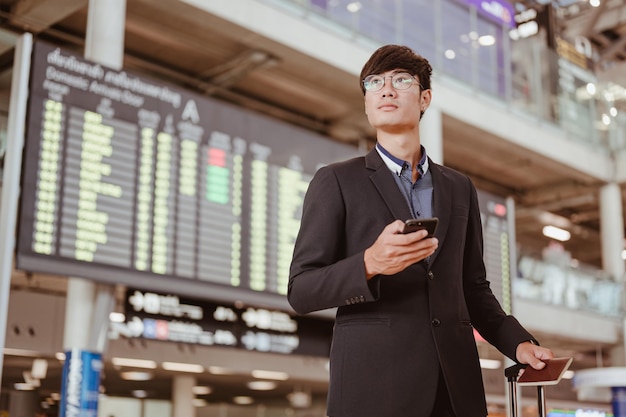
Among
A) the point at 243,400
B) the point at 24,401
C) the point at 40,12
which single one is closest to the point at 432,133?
the point at 40,12

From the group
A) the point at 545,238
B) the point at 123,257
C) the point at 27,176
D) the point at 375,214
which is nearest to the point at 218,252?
the point at 123,257

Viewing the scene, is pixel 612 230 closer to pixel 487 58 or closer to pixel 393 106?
pixel 487 58

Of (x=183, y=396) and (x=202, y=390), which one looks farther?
(x=202, y=390)

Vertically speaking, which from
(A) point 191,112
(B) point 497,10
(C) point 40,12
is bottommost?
(A) point 191,112

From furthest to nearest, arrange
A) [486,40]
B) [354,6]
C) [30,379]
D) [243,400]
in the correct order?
[243,400]
[30,379]
[486,40]
[354,6]

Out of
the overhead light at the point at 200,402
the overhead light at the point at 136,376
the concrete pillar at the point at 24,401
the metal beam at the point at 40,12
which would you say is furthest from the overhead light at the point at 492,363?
the metal beam at the point at 40,12

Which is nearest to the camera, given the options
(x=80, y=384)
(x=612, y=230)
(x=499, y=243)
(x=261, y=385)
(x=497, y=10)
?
(x=80, y=384)

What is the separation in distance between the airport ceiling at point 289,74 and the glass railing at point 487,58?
0.61 meters

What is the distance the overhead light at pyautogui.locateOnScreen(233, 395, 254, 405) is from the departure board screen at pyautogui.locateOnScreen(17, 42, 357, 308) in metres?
14.6

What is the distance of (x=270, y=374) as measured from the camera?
1516 cm

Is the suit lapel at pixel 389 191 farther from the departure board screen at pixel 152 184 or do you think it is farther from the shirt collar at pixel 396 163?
the departure board screen at pixel 152 184

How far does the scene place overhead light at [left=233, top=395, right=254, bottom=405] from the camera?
900 inches

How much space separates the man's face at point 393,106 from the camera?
6.15ft

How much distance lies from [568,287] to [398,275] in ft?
43.3
